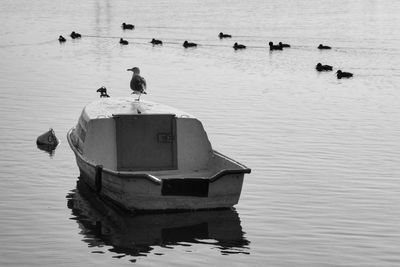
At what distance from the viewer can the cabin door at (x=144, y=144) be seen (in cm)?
3272

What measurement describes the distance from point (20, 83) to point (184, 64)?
63.1ft

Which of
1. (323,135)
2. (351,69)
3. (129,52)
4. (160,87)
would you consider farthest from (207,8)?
(323,135)

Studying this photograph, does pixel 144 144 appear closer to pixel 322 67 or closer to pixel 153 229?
pixel 153 229

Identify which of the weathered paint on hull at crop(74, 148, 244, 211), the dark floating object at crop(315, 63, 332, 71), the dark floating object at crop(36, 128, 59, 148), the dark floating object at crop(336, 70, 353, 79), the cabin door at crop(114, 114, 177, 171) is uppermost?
the dark floating object at crop(315, 63, 332, 71)

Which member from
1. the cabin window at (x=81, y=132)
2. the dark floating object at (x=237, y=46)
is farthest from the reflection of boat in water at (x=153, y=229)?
the dark floating object at (x=237, y=46)

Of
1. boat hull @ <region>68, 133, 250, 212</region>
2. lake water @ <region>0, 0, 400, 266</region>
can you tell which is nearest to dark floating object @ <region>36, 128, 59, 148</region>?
lake water @ <region>0, 0, 400, 266</region>

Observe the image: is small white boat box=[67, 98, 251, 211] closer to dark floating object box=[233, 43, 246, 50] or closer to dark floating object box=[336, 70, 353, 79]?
dark floating object box=[336, 70, 353, 79]

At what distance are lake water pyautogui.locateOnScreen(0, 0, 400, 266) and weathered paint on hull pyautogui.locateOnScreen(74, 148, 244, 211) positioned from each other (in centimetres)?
38

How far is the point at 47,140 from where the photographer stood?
41250 mm

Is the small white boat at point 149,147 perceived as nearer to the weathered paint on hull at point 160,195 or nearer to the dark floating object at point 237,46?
the weathered paint on hull at point 160,195

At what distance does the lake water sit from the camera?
2697cm

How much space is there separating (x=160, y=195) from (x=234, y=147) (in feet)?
42.4

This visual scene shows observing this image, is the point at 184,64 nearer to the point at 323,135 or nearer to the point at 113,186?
the point at 323,135

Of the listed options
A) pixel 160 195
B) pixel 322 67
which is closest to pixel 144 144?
pixel 160 195
